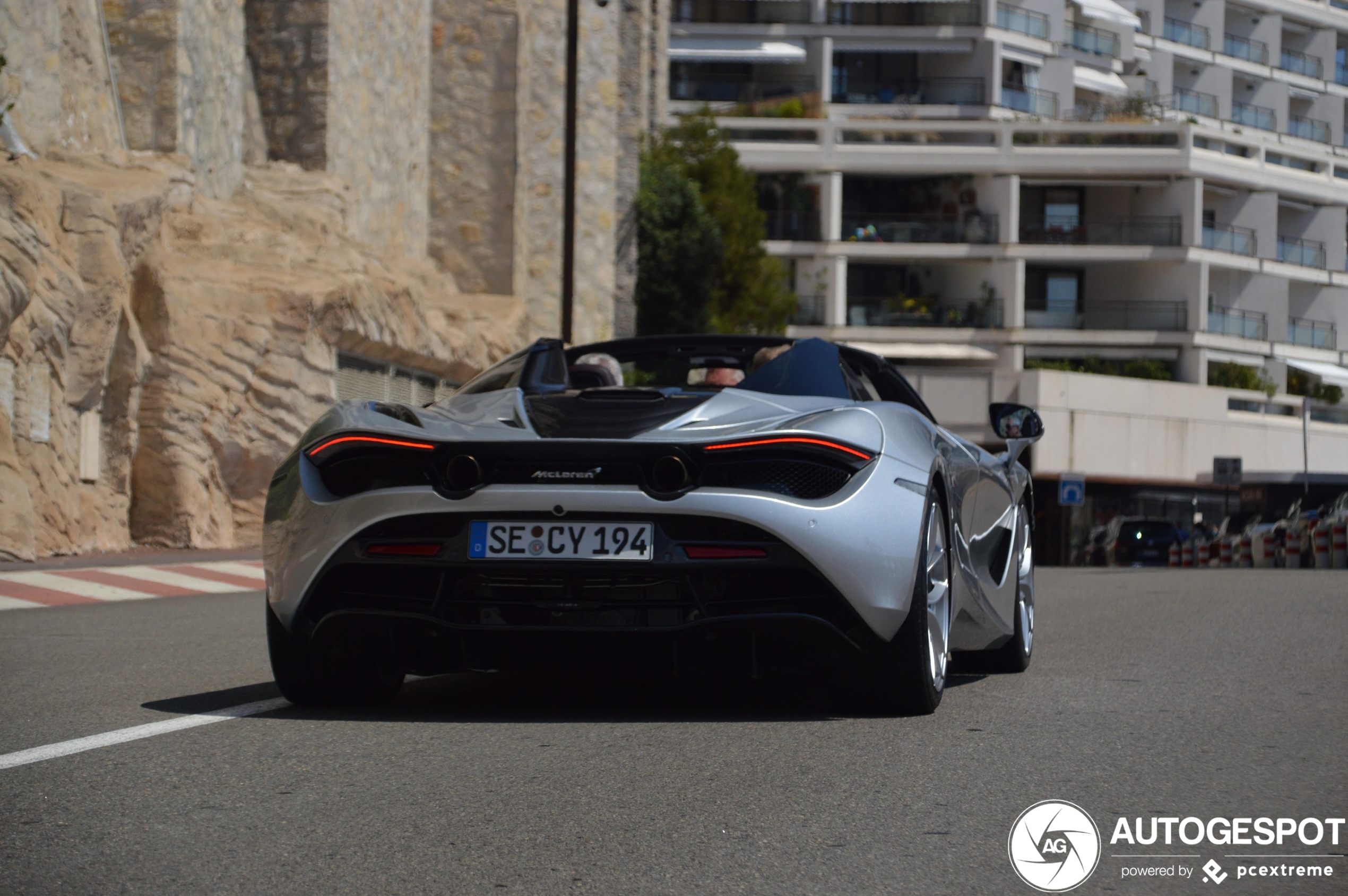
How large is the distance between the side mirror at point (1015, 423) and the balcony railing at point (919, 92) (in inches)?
2616

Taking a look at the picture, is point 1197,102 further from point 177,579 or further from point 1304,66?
point 177,579

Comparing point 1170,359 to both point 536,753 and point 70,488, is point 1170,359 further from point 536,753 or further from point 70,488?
point 536,753

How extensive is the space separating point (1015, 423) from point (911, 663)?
2152 mm

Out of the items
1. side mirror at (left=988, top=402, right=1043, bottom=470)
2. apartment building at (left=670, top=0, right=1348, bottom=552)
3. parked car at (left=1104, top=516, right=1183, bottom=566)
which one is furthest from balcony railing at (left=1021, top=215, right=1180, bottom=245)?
side mirror at (left=988, top=402, right=1043, bottom=470)

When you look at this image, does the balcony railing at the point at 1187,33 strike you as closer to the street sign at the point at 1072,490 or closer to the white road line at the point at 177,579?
the street sign at the point at 1072,490

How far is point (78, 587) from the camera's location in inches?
517

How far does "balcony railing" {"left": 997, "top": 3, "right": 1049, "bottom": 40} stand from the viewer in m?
71.9

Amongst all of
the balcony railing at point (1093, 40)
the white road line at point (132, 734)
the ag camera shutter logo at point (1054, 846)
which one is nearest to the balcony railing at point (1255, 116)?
the balcony railing at point (1093, 40)

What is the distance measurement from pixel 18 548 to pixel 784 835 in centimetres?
1253

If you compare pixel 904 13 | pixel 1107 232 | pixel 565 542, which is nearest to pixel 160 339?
pixel 565 542

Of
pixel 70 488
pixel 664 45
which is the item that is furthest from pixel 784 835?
pixel 664 45

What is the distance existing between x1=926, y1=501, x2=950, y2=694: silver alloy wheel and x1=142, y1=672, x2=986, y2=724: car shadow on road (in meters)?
0.29

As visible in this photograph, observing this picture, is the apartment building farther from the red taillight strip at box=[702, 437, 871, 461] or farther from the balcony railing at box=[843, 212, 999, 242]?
the red taillight strip at box=[702, 437, 871, 461]

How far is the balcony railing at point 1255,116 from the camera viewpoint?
8325cm
